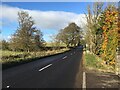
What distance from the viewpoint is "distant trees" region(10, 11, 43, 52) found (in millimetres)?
53438

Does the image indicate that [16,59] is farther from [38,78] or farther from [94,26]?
[94,26]

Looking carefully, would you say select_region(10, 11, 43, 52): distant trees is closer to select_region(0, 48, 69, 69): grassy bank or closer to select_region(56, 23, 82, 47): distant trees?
select_region(0, 48, 69, 69): grassy bank

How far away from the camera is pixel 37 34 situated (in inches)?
2196

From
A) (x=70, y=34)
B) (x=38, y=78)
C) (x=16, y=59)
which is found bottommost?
(x=38, y=78)

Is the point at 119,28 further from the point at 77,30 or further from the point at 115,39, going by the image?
the point at 77,30

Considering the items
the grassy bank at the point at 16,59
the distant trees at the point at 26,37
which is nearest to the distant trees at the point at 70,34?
the distant trees at the point at 26,37

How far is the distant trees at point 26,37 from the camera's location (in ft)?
175

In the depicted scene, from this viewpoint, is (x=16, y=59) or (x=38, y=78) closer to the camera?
(x=38, y=78)

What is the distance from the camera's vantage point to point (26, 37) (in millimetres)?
53781

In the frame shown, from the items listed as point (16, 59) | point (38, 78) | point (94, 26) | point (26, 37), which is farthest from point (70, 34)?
point (38, 78)

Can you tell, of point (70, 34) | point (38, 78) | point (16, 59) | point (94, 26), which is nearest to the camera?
point (38, 78)

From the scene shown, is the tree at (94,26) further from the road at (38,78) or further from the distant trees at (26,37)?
the road at (38,78)

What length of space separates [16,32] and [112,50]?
38700 mm

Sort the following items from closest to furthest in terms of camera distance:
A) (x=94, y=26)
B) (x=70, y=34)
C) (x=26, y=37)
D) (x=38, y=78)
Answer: (x=38, y=78), (x=94, y=26), (x=26, y=37), (x=70, y=34)
